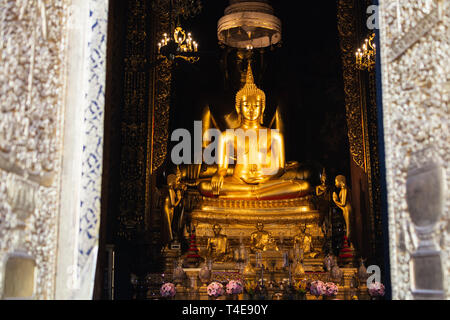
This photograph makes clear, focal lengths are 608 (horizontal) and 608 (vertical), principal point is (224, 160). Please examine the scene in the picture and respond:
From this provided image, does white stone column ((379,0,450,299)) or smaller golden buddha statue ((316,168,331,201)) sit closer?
white stone column ((379,0,450,299))

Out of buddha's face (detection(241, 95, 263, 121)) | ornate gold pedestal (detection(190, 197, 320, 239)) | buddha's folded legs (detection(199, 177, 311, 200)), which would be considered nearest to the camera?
ornate gold pedestal (detection(190, 197, 320, 239))

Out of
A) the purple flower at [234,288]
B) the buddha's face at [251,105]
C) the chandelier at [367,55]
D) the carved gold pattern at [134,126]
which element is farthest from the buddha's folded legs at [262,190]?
the purple flower at [234,288]

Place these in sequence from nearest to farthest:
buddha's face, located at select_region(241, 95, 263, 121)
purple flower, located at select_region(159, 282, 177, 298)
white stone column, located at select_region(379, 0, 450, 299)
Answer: white stone column, located at select_region(379, 0, 450, 299)
purple flower, located at select_region(159, 282, 177, 298)
buddha's face, located at select_region(241, 95, 263, 121)

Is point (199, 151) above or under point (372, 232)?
above

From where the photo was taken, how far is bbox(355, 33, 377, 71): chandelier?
711 cm

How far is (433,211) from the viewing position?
102 inches

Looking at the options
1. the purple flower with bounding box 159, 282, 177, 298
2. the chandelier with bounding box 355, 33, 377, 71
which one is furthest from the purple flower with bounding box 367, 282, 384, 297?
the chandelier with bounding box 355, 33, 377, 71

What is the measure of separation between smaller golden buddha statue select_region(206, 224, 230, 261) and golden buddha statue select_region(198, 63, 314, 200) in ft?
2.86

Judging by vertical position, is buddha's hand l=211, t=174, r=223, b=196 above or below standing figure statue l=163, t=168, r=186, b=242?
above

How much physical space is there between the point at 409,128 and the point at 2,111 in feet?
5.98

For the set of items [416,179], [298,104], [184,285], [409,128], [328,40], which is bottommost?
[184,285]

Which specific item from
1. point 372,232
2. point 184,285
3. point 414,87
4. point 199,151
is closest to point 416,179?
point 414,87

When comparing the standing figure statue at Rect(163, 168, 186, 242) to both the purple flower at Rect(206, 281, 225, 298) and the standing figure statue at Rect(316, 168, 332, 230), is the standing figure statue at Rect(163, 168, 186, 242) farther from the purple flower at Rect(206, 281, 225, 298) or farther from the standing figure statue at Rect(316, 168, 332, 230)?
the purple flower at Rect(206, 281, 225, 298)

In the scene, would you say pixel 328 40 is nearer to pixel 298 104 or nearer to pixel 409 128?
pixel 298 104
